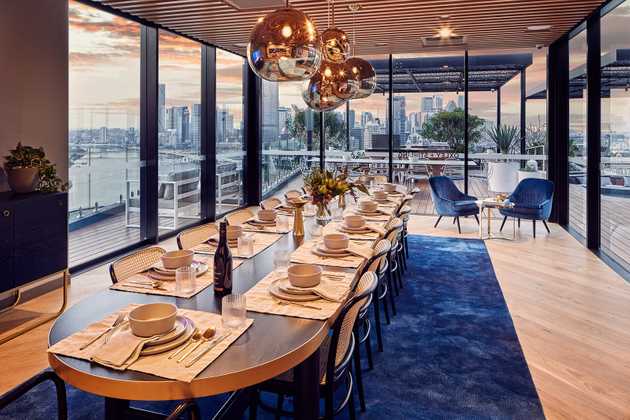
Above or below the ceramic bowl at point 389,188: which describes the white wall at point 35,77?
above

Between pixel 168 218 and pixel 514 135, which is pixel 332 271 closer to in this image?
pixel 168 218

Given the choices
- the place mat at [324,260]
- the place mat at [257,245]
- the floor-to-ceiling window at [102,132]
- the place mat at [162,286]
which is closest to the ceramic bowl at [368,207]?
the place mat at [257,245]

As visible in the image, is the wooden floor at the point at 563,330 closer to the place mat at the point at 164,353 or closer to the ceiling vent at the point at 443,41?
the place mat at the point at 164,353

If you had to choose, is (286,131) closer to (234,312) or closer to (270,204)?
(270,204)

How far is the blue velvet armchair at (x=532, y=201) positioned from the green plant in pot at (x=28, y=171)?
561 centimetres

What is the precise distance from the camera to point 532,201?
273 inches

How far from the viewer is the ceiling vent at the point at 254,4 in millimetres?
5121

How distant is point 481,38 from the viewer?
6941 mm

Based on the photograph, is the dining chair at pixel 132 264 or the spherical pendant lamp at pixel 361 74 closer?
the dining chair at pixel 132 264

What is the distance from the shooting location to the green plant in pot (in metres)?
3.73

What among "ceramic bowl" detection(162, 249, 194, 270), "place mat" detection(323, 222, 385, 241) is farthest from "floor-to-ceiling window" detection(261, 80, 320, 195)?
"ceramic bowl" detection(162, 249, 194, 270)

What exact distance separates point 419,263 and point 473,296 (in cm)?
114

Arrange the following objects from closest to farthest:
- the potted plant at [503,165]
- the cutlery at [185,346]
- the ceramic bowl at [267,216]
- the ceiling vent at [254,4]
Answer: the cutlery at [185,346] < the ceramic bowl at [267,216] < the ceiling vent at [254,4] < the potted plant at [503,165]

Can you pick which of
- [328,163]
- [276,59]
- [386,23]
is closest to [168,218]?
[328,163]
